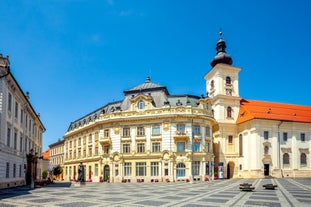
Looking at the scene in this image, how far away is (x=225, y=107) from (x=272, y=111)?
1004cm

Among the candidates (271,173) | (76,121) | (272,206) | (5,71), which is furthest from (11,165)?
(271,173)

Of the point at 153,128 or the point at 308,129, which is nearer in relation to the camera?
the point at 153,128

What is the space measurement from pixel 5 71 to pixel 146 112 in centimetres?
2685

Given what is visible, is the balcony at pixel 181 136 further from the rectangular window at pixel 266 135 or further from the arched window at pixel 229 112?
the rectangular window at pixel 266 135

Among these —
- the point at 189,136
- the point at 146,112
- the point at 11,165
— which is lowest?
the point at 11,165

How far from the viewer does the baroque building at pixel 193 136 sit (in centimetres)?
5122

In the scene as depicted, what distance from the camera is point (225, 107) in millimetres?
66938

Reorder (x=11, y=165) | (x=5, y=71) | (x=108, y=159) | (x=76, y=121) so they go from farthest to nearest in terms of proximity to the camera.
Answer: (x=76, y=121), (x=108, y=159), (x=11, y=165), (x=5, y=71)

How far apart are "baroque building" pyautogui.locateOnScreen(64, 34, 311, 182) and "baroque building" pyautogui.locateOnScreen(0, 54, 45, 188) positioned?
54.1ft

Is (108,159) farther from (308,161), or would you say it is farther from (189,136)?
(308,161)

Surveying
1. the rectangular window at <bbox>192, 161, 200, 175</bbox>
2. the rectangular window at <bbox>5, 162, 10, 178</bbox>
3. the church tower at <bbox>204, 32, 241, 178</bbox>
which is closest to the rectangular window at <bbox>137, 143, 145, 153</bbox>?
the rectangular window at <bbox>192, 161, 200, 175</bbox>

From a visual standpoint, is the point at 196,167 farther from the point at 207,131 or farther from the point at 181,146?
the point at 207,131

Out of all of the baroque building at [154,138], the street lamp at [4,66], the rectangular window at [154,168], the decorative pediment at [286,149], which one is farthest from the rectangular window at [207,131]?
the street lamp at [4,66]

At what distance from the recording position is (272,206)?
1653 cm
